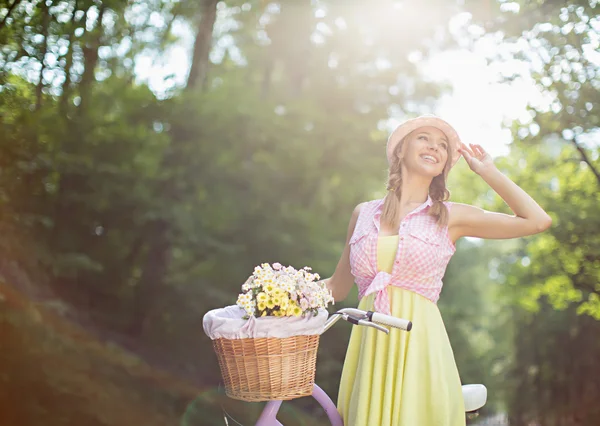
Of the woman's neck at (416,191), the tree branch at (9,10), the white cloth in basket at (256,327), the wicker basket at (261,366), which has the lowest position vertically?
the wicker basket at (261,366)

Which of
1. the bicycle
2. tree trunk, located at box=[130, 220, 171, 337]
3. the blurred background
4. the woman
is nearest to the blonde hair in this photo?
the woman

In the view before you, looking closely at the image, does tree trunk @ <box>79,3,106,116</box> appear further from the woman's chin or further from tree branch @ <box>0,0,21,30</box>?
the woman's chin

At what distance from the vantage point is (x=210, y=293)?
1086 cm

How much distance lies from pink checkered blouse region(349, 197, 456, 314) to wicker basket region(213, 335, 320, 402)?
61 centimetres

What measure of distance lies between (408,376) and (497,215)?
81 centimetres

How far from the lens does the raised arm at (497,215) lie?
300 cm

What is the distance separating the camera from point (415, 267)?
299 centimetres

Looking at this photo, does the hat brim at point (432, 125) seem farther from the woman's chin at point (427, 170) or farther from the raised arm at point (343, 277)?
the raised arm at point (343, 277)

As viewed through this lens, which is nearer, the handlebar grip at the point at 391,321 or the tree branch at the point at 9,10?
the handlebar grip at the point at 391,321

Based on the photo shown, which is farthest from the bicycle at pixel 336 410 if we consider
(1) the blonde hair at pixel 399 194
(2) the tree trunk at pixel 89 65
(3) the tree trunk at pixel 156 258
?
(3) the tree trunk at pixel 156 258

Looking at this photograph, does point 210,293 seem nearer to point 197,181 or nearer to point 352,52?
point 197,181

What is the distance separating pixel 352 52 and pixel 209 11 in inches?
107

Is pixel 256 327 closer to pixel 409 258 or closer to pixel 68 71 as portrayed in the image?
pixel 409 258

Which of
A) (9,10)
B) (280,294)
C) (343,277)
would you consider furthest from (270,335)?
(9,10)
